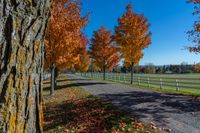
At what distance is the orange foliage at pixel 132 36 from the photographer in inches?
1018

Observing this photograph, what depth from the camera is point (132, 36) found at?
26.0m

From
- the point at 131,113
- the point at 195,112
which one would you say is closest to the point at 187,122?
the point at 195,112

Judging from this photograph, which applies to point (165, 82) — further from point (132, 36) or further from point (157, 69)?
point (157, 69)

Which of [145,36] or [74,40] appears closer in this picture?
[74,40]

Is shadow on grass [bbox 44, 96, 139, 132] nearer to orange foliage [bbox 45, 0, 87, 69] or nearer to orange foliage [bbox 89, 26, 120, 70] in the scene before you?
orange foliage [bbox 45, 0, 87, 69]

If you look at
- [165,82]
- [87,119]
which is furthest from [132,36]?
[87,119]

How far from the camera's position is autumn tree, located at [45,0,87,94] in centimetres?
1526

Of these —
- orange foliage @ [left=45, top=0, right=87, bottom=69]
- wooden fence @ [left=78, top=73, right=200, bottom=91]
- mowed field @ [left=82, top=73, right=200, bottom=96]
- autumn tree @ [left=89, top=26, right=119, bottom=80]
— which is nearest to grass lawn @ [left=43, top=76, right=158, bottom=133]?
orange foliage @ [left=45, top=0, right=87, bottom=69]

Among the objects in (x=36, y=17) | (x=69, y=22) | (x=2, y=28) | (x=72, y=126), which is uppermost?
(x=69, y=22)

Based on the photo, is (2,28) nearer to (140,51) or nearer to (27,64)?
(27,64)

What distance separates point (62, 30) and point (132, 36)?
1217 centimetres

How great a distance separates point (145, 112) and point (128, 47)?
16617 mm

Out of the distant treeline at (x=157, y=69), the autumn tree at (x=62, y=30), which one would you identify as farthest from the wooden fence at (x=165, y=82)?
the distant treeline at (x=157, y=69)

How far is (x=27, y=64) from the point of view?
2068 mm
